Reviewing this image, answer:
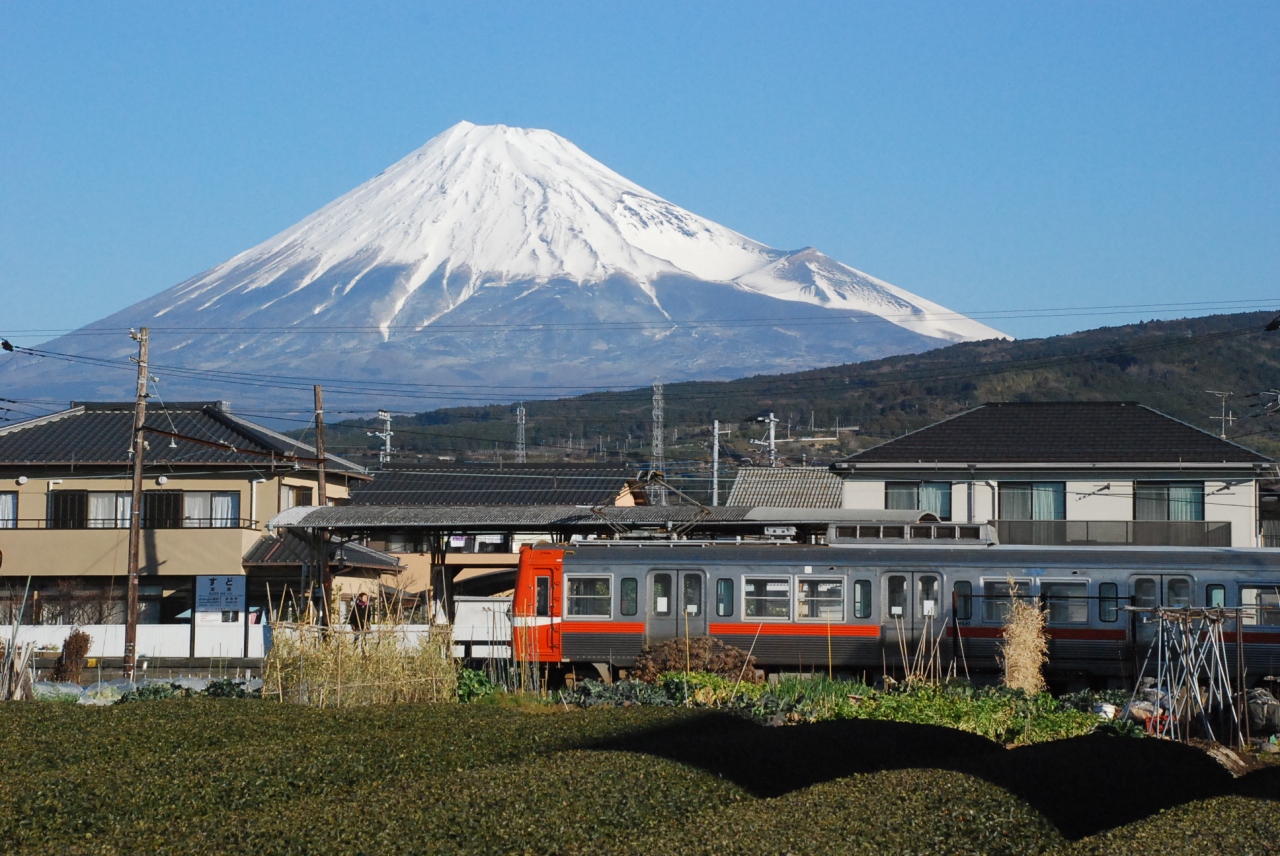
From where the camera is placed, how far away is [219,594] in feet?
118

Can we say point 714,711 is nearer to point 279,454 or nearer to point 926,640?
point 926,640

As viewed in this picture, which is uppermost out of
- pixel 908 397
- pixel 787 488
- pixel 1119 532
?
pixel 908 397

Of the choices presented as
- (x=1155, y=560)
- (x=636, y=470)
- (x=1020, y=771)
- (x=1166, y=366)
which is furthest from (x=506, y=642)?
(x=1166, y=366)

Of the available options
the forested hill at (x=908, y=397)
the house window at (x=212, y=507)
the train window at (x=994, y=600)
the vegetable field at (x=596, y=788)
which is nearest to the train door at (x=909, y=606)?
the train window at (x=994, y=600)

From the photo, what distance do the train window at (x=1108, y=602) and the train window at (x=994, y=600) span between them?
4.59ft

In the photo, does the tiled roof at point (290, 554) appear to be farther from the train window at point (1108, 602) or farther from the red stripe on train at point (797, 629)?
the train window at point (1108, 602)

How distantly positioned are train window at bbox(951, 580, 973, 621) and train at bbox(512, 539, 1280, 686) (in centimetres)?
1

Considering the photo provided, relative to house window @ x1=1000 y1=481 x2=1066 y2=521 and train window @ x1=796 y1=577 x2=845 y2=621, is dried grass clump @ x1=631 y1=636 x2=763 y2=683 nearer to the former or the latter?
train window @ x1=796 y1=577 x2=845 y2=621

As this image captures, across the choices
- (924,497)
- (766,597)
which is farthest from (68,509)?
(766,597)

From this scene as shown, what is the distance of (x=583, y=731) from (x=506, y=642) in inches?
413

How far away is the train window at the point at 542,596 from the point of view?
2288 cm

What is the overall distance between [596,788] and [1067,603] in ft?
46.5

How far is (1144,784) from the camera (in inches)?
411

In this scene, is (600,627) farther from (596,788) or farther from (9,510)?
(9,510)
